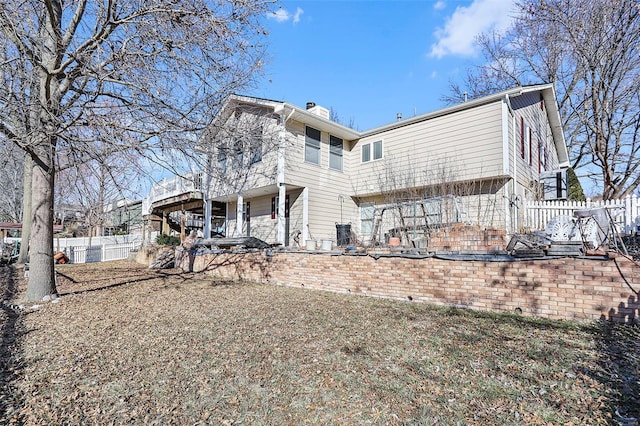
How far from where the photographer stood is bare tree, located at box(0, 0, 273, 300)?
553cm

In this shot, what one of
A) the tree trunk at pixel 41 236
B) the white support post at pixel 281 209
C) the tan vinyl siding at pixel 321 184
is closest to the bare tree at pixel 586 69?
the tan vinyl siding at pixel 321 184

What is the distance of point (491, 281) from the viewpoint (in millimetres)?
5352

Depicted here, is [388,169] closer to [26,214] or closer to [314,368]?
[314,368]

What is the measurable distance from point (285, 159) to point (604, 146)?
14.7 m

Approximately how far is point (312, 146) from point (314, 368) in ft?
32.0

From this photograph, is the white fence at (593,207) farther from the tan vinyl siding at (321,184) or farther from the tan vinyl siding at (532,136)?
the tan vinyl siding at (321,184)

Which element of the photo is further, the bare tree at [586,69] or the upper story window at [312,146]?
the bare tree at [586,69]

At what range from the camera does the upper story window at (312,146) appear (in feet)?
39.7

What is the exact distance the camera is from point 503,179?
1001 centimetres

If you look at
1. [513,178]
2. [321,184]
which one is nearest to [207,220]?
[321,184]

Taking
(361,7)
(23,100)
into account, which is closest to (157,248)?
(23,100)

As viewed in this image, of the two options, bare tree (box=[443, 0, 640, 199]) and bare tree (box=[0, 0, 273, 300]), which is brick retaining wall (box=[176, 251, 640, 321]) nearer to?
bare tree (box=[0, 0, 273, 300])

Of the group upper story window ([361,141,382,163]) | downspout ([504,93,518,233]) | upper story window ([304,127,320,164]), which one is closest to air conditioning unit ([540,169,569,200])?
downspout ([504,93,518,233])

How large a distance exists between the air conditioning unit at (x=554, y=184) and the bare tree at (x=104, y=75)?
1152cm
